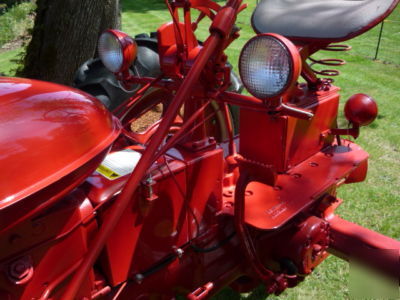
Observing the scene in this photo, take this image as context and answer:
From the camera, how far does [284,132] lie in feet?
5.58

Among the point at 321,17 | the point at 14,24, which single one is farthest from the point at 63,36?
the point at 14,24

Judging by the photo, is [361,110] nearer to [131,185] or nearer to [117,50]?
[117,50]

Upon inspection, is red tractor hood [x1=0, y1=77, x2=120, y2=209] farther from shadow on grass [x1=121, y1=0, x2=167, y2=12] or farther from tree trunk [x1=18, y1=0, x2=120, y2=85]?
shadow on grass [x1=121, y1=0, x2=167, y2=12]

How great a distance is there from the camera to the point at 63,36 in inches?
127

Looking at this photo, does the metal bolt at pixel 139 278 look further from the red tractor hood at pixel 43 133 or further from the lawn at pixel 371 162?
the lawn at pixel 371 162

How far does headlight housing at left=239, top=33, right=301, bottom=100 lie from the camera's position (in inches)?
42.8

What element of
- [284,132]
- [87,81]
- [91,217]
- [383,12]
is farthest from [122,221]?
[383,12]

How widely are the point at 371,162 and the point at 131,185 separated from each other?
278 centimetres

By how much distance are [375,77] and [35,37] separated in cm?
451

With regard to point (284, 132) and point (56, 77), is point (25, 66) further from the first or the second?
→ point (284, 132)

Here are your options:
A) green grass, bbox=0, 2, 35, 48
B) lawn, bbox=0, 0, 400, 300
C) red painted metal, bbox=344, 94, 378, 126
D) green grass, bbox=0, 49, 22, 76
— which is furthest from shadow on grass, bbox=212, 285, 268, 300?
green grass, bbox=0, 2, 35, 48

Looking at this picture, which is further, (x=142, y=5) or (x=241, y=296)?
(x=142, y=5)

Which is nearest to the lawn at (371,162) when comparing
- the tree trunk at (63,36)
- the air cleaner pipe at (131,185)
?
the air cleaner pipe at (131,185)

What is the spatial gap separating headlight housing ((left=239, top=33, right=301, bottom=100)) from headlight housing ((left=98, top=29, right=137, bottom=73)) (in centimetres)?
58
